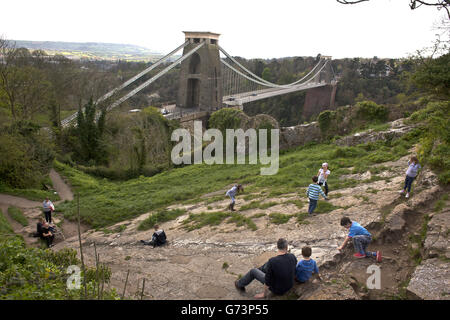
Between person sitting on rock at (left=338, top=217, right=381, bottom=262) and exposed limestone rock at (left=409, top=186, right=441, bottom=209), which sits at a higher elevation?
exposed limestone rock at (left=409, top=186, right=441, bottom=209)

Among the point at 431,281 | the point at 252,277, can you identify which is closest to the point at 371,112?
the point at 431,281

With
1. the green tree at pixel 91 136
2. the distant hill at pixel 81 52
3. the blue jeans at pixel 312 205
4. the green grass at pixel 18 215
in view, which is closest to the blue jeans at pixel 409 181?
the blue jeans at pixel 312 205

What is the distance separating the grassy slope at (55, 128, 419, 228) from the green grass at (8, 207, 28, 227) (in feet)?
3.90

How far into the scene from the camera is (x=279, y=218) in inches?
269

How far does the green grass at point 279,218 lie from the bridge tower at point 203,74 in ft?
92.8

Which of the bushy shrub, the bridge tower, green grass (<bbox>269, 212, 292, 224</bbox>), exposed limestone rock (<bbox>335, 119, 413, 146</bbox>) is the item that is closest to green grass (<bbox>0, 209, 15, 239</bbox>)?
green grass (<bbox>269, 212, 292, 224</bbox>)

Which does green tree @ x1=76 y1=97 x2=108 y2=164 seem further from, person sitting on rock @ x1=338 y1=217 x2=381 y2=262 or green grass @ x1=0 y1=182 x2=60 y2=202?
person sitting on rock @ x1=338 y1=217 x2=381 y2=262

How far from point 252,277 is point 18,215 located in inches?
357

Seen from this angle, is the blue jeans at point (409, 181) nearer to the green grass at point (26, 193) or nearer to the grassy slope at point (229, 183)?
the grassy slope at point (229, 183)

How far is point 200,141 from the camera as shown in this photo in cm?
2262

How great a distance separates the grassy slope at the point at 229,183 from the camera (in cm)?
962

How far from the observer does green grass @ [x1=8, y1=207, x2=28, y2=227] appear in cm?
991

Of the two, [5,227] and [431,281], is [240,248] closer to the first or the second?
[431,281]
